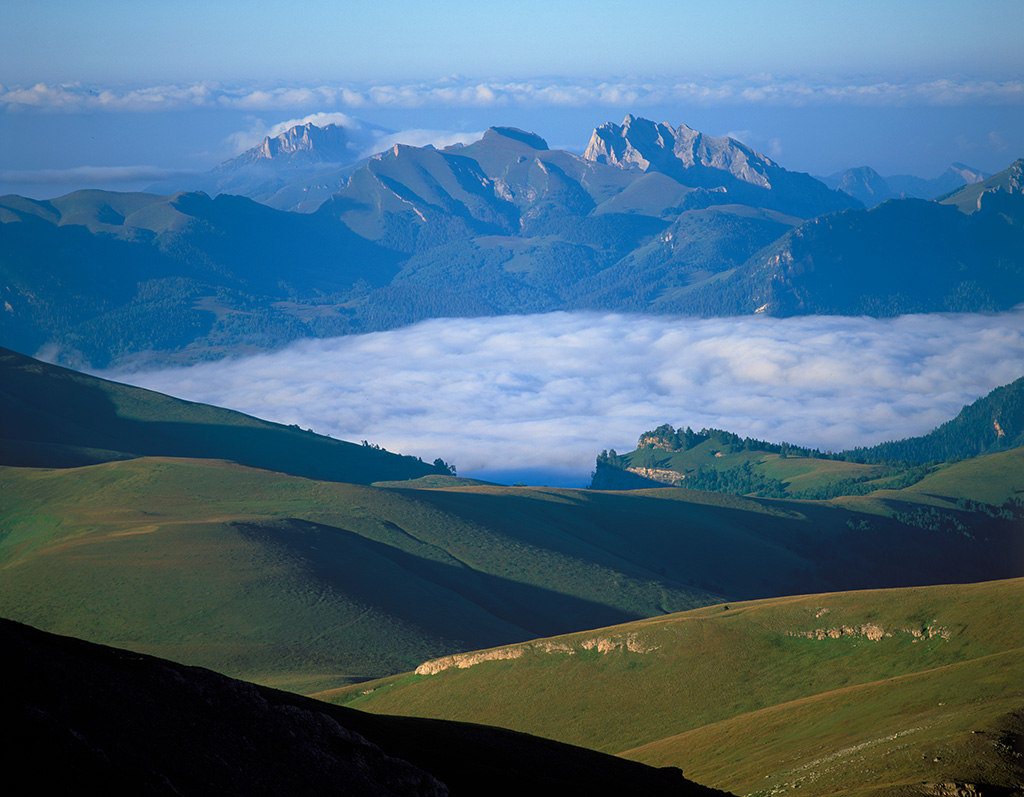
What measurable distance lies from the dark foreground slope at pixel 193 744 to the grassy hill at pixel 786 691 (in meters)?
12.9

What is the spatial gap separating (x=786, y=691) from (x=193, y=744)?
64959 millimetres

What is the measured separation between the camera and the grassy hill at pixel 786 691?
5112cm

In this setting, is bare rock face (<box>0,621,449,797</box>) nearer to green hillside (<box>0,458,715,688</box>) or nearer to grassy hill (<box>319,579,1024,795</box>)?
grassy hill (<box>319,579,1024,795</box>)

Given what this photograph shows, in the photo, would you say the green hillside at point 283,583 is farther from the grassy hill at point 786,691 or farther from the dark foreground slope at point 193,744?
the dark foreground slope at point 193,744

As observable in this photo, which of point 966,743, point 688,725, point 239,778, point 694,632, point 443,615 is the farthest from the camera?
point 443,615

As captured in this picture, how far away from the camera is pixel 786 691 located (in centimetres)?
8725

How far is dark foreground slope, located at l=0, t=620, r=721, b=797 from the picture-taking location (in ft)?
93.9

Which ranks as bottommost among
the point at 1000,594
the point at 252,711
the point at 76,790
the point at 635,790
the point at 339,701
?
the point at 339,701

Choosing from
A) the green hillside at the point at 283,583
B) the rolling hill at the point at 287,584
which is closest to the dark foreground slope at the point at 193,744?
the rolling hill at the point at 287,584

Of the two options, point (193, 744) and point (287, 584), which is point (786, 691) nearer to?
point (193, 744)

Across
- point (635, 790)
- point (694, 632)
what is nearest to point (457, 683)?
point (694, 632)

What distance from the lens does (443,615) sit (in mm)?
152500

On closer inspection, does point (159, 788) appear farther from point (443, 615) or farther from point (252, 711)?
point (443, 615)

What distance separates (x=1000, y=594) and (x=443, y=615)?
84725mm
